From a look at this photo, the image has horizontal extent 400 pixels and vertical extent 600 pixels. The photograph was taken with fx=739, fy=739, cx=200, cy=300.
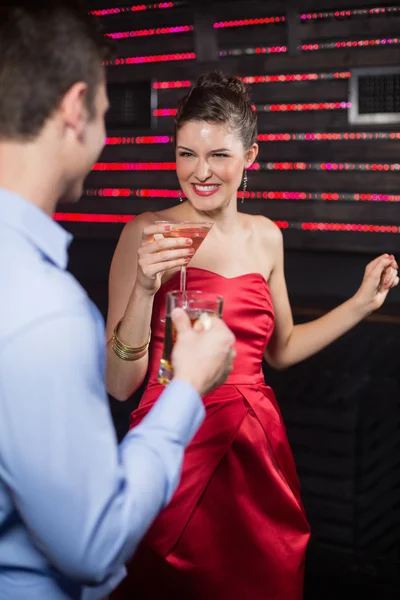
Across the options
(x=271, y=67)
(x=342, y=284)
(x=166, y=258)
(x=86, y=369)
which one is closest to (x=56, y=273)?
(x=86, y=369)

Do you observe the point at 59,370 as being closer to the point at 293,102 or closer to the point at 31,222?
the point at 31,222

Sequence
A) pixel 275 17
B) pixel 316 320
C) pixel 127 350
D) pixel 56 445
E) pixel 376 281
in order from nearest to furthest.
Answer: pixel 56 445, pixel 127 350, pixel 376 281, pixel 316 320, pixel 275 17

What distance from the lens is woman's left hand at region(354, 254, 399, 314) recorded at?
2.28m

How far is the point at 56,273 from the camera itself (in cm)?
103

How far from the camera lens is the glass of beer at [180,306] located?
1.39 meters

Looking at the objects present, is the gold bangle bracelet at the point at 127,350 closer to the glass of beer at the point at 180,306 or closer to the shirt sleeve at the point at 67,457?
the glass of beer at the point at 180,306

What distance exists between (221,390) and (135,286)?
0.48 metres

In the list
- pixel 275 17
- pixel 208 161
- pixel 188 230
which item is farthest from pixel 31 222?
pixel 275 17

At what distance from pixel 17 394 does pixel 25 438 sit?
0.19ft

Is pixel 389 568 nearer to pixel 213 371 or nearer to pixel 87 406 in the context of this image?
pixel 213 371

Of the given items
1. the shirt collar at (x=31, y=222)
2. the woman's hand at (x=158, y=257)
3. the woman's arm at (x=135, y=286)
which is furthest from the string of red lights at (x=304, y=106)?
the shirt collar at (x=31, y=222)

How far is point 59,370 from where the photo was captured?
947 mm

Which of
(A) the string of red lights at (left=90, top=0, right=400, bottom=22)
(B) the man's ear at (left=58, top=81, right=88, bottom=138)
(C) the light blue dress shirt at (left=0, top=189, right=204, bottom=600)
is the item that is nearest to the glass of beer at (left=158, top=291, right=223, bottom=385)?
(C) the light blue dress shirt at (left=0, top=189, right=204, bottom=600)

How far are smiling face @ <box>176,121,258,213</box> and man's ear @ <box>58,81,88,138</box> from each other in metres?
1.08
